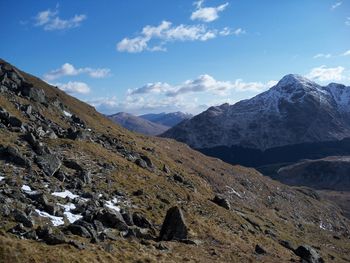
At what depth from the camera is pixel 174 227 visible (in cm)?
4225

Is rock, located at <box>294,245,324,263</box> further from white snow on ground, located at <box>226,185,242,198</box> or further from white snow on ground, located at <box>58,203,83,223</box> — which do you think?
white snow on ground, located at <box>226,185,242,198</box>

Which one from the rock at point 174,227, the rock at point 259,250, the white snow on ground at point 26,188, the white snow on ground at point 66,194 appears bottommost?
the rock at point 259,250

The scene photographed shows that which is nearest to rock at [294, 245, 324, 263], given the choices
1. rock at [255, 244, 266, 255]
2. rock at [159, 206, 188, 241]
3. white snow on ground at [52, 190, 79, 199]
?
rock at [255, 244, 266, 255]

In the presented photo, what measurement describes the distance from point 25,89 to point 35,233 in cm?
6181

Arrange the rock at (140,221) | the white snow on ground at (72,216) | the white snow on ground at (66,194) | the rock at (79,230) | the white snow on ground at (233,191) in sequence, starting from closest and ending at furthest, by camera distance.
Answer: the rock at (79,230) < the white snow on ground at (72,216) < the white snow on ground at (66,194) < the rock at (140,221) < the white snow on ground at (233,191)

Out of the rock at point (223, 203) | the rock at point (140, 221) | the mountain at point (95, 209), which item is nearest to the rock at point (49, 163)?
the mountain at point (95, 209)

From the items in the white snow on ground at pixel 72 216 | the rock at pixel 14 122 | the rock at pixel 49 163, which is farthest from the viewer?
the rock at pixel 14 122

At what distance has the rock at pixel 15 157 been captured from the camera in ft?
144

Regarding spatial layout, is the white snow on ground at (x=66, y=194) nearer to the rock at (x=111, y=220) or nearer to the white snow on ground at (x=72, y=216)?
the white snow on ground at (x=72, y=216)

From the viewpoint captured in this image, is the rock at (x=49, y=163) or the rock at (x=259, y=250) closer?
the rock at (x=49, y=163)

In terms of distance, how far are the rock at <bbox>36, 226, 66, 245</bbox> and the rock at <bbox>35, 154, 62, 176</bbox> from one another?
14.5 meters

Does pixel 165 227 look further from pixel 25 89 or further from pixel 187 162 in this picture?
pixel 187 162

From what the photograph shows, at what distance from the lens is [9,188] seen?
36656 mm

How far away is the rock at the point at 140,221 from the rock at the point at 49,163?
10.2m
